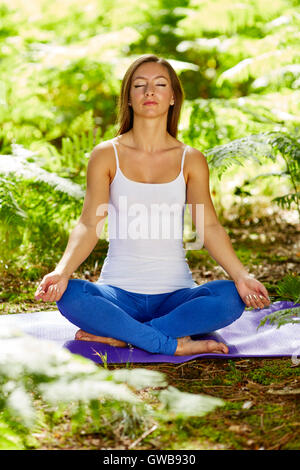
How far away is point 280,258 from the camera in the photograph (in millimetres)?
4383

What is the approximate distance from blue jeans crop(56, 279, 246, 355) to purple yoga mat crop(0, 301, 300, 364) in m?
0.07

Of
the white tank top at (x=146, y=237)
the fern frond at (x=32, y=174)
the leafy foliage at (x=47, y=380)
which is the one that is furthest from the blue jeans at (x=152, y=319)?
the fern frond at (x=32, y=174)

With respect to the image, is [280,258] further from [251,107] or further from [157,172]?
[157,172]

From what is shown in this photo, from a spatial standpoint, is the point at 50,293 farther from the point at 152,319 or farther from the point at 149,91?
the point at 149,91

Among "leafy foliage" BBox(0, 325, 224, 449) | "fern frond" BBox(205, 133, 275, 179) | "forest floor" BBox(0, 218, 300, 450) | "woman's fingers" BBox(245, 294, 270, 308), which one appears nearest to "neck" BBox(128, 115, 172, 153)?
"fern frond" BBox(205, 133, 275, 179)

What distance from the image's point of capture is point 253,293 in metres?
2.50

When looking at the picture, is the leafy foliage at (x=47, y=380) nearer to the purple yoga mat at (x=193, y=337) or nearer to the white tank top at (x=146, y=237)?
the purple yoga mat at (x=193, y=337)

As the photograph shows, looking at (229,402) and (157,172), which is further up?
(157,172)

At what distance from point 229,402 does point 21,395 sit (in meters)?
0.85

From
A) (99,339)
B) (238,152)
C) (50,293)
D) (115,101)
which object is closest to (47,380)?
(50,293)

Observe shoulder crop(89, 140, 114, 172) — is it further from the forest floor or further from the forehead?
the forest floor

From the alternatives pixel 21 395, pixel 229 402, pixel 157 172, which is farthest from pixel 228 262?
pixel 21 395

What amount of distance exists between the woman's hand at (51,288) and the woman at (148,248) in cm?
4

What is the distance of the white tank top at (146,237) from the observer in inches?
108
